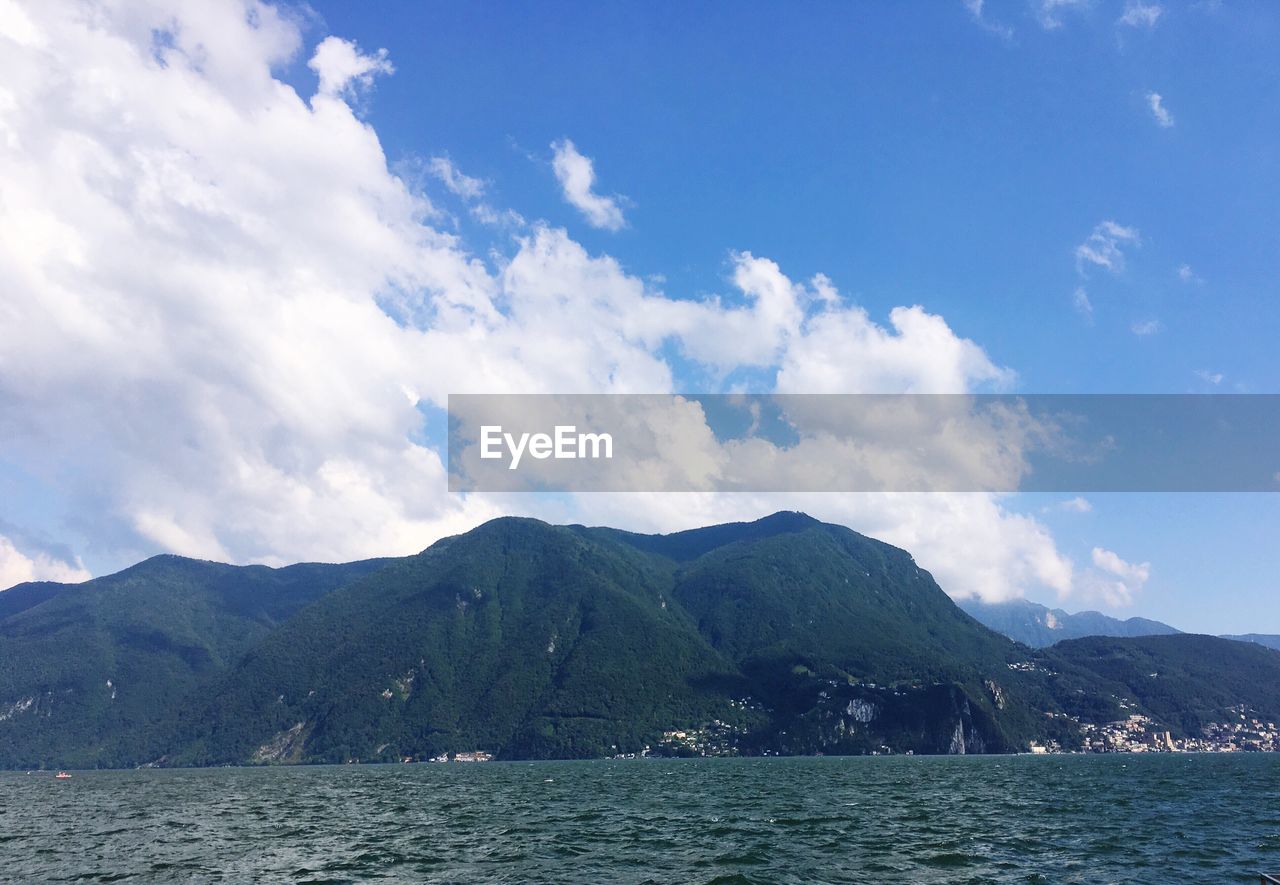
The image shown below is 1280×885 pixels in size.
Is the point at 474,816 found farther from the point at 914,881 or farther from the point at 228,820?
the point at 914,881

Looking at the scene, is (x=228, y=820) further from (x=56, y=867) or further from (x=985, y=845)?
(x=985, y=845)

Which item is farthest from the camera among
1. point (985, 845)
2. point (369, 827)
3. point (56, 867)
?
point (369, 827)

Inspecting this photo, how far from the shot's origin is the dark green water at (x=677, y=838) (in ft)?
172

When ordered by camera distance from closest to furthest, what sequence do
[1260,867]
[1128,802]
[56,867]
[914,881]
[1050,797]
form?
1. [914,881]
2. [1260,867]
3. [56,867]
4. [1128,802]
5. [1050,797]

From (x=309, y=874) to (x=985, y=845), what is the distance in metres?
47.5

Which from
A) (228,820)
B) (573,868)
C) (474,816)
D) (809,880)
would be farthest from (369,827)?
(809,880)

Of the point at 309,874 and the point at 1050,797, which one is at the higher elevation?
the point at 309,874

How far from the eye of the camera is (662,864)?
177 ft

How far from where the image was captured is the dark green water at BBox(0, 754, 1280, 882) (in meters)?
52.3

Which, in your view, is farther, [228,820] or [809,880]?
[228,820]

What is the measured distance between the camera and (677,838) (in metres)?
67.4

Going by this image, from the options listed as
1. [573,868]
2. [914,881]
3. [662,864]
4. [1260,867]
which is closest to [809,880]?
[914,881]

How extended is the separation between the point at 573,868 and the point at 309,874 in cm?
1673

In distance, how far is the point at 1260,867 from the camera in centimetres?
5222
